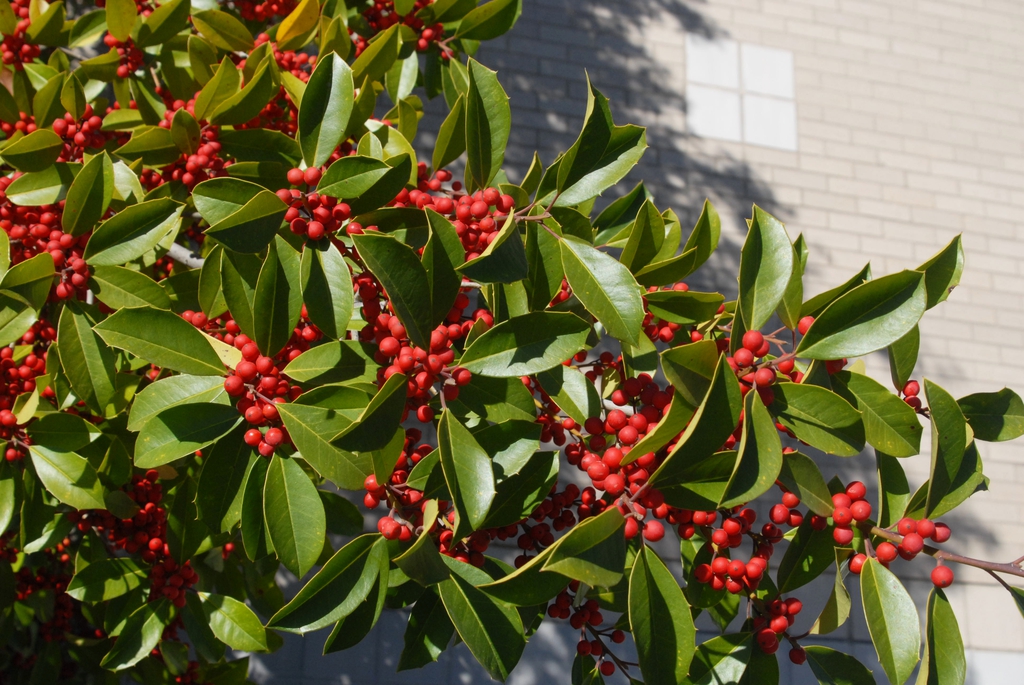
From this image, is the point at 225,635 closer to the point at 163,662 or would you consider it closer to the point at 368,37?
the point at 163,662

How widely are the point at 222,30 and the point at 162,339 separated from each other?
104 cm

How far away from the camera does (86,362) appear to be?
1405mm

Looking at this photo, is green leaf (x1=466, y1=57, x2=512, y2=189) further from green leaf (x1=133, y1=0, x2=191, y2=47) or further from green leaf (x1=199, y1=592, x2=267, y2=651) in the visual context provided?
green leaf (x1=199, y1=592, x2=267, y2=651)

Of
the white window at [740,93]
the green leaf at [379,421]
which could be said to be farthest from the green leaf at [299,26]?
the white window at [740,93]

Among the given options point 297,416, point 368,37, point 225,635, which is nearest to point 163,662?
point 225,635

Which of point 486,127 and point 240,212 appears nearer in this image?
point 240,212

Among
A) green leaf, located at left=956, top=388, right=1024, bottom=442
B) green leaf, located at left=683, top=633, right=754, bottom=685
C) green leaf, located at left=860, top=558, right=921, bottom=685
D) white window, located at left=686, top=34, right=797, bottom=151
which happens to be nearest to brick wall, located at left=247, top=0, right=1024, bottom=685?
white window, located at left=686, top=34, right=797, bottom=151

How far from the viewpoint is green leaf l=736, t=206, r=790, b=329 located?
115 centimetres

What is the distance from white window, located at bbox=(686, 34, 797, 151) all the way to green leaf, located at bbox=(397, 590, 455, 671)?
175 inches

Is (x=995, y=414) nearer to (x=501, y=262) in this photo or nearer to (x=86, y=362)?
(x=501, y=262)

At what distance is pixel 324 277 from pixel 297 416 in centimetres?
24

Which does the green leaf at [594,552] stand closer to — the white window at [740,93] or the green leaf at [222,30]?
the green leaf at [222,30]

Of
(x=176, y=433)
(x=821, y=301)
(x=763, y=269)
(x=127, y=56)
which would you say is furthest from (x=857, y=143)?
(x=176, y=433)

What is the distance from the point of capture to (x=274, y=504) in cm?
124
